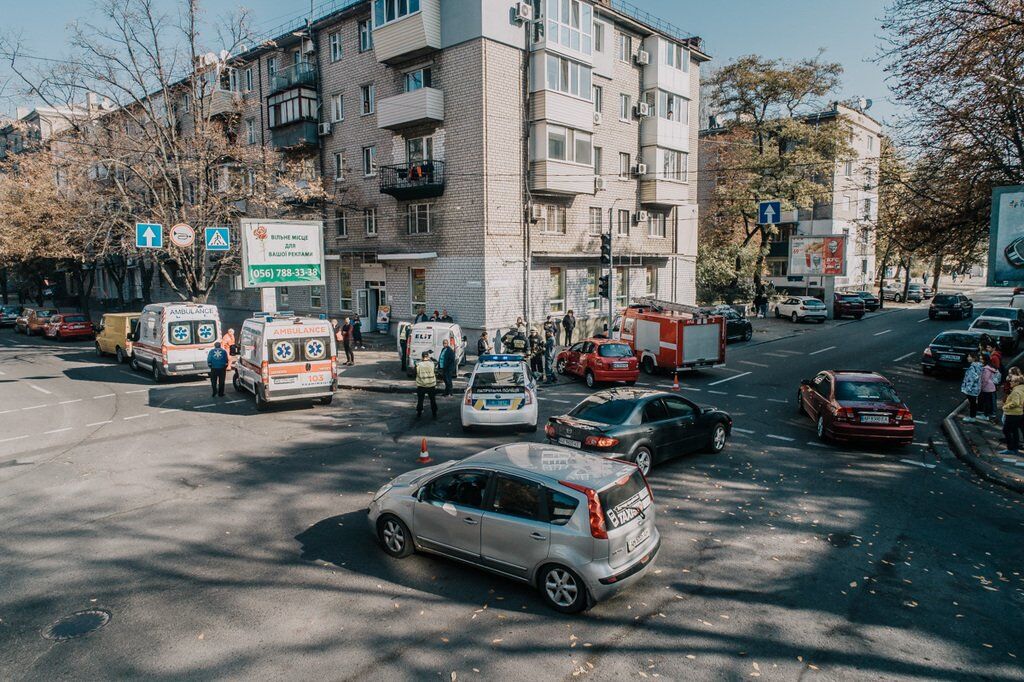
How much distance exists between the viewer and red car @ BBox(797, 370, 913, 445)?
12875mm

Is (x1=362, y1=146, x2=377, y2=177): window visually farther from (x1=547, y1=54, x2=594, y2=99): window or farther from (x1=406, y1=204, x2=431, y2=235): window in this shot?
(x1=547, y1=54, x2=594, y2=99): window

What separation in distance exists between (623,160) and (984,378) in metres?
21.3

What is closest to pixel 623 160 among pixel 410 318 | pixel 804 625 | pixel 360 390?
A: pixel 410 318

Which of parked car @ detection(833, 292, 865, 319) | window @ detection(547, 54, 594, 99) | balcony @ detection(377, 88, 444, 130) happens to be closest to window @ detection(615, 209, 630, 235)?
window @ detection(547, 54, 594, 99)

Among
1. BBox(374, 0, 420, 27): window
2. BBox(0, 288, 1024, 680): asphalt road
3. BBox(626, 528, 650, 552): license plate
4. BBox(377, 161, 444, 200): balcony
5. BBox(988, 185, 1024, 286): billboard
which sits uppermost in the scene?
BBox(374, 0, 420, 27): window

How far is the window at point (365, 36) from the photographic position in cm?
2975

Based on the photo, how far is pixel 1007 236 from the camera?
50.2ft

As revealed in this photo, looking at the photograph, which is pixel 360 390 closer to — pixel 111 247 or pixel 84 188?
pixel 111 247

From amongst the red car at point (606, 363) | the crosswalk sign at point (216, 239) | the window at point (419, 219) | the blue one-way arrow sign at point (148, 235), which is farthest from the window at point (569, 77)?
the blue one-way arrow sign at point (148, 235)

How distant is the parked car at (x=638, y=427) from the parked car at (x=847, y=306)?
34200 millimetres

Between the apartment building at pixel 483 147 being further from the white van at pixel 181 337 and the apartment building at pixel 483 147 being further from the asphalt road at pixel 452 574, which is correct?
the asphalt road at pixel 452 574

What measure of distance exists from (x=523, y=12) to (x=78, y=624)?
84.2 ft

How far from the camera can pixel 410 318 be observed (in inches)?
1176

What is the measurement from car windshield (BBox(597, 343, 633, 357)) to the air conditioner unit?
14639mm
